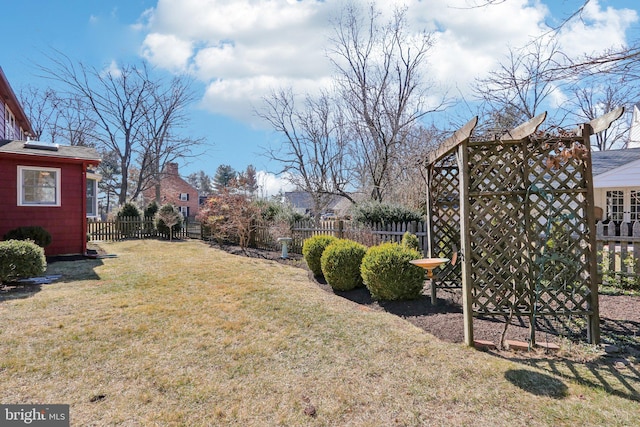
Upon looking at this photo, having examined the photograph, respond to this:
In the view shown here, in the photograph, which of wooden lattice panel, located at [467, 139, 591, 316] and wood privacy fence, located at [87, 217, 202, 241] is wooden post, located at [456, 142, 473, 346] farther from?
wood privacy fence, located at [87, 217, 202, 241]

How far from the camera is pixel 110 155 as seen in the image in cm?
2814

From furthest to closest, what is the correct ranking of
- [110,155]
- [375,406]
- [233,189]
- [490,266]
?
[110,155], [233,189], [490,266], [375,406]

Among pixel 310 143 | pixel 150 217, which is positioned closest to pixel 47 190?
pixel 150 217

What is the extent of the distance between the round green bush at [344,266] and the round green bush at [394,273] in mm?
735

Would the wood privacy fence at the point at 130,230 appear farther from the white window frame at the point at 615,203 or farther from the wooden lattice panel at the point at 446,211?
the white window frame at the point at 615,203

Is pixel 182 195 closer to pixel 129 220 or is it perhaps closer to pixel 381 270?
pixel 129 220

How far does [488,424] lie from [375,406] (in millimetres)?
753

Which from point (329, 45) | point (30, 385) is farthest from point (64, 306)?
point (329, 45)

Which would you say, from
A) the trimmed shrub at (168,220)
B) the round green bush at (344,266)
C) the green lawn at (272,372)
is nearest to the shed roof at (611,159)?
the round green bush at (344,266)

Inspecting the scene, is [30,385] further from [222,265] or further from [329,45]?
[329,45]

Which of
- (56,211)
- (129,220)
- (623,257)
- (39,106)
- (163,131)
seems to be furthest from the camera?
(163,131)

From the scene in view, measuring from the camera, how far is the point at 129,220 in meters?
16.0

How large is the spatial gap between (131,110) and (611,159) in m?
26.5

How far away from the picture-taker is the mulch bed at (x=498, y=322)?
150 inches
